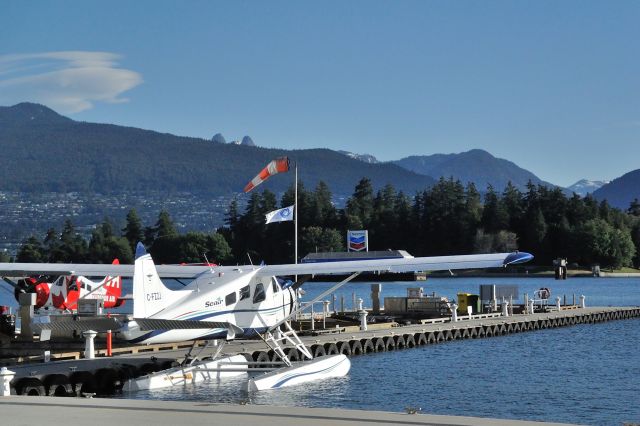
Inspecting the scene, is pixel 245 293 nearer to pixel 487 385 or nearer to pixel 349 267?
pixel 349 267

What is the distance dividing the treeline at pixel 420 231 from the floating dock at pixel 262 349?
94654 millimetres

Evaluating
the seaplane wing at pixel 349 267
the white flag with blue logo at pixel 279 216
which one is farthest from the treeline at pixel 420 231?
the seaplane wing at pixel 349 267

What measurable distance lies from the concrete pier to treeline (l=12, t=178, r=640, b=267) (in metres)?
129

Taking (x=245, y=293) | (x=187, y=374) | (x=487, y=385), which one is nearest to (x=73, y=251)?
(x=487, y=385)

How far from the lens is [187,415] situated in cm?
1487

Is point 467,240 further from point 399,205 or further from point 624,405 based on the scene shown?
point 624,405

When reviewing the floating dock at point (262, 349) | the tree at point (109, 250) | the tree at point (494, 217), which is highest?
the tree at point (494, 217)

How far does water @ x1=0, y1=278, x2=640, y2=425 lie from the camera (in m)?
22.9

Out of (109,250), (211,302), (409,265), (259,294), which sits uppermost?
(109,250)

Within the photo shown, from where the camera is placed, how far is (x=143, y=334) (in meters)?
21.4

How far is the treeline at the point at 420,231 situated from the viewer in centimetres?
14350

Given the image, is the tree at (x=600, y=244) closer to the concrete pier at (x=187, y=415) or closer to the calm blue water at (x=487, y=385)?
the calm blue water at (x=487, y=385)

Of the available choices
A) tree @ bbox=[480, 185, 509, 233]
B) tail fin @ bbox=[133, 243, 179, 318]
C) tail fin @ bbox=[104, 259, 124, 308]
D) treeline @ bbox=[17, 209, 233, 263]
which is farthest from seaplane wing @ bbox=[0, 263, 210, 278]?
tree @ bbox=[480, 185, 509, 233]

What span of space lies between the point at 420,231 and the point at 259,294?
→ 437ft
